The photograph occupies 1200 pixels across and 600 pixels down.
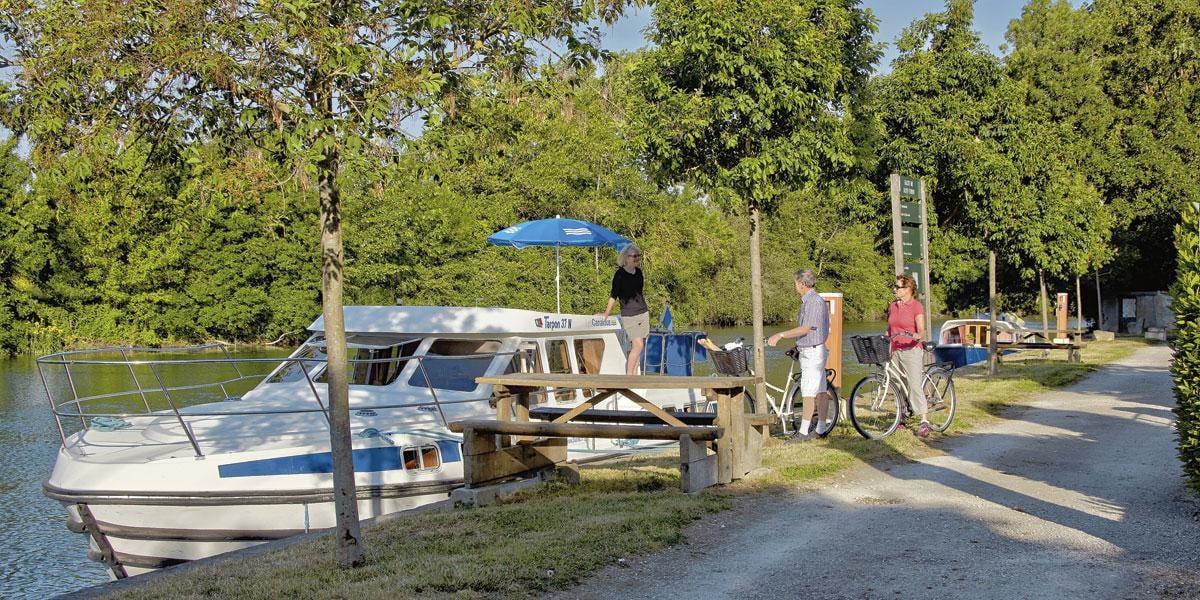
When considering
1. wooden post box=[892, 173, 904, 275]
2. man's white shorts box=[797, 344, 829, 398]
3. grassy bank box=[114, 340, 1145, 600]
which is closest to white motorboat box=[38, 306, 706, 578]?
grassy bank box=[114, 340, 1145, 600]

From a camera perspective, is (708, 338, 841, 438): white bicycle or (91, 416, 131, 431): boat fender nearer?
(91, 416, 131, 431): boat fender

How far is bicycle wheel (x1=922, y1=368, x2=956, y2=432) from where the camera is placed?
40.5ft

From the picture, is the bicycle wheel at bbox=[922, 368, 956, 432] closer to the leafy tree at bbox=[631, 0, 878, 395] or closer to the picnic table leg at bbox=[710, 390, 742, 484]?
the leafy tree at bbox=[631, 0, 878, 395]

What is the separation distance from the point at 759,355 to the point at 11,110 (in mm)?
9495

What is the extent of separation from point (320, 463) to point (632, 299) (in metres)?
4.41

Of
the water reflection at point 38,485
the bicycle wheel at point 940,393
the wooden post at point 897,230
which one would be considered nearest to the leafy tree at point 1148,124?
the wooden post at point 897,230

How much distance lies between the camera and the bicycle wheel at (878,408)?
1168 centimetres

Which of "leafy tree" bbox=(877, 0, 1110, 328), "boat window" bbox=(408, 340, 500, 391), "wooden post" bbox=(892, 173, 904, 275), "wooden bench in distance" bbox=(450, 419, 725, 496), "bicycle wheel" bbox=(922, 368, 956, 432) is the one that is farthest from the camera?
"leafy tree" bbox=(877, 0, 1110, 328)

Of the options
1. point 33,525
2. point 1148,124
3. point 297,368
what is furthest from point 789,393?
point 1148,124

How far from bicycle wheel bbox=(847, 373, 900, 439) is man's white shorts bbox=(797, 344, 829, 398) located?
0.55 metres

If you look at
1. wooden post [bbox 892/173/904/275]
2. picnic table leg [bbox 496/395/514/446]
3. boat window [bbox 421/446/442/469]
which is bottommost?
boat window [bbox 421/446/442/469]

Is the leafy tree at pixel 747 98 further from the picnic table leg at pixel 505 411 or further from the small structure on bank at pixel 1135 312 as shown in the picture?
the small structure on bank at pixel 1135 312

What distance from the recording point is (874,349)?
12258 mm

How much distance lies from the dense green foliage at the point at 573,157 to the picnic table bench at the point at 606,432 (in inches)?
81.0
